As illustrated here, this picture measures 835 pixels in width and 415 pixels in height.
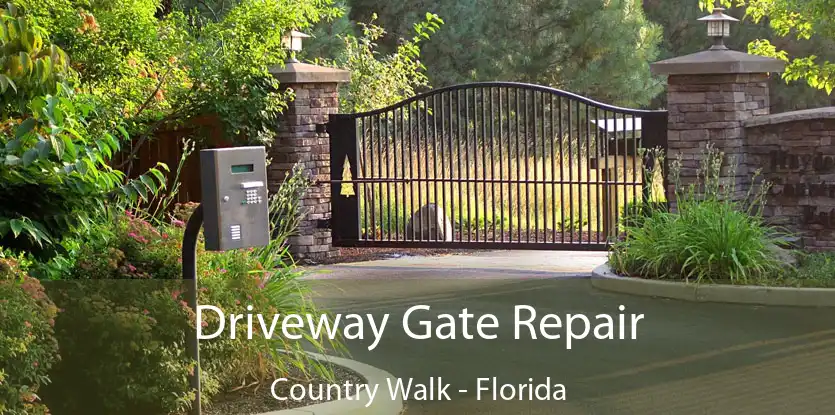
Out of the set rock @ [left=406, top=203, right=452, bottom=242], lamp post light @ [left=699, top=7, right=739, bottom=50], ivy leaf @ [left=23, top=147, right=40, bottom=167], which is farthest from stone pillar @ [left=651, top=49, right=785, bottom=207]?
ivy leaf @ [left=23, top=147, right=40, bottom=167]

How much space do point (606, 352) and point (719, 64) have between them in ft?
16.4

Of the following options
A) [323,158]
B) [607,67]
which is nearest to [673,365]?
[323,158]

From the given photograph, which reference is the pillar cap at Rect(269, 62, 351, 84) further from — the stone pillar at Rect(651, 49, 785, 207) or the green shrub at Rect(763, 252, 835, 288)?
the green shrub at Rect(763, 252, 835, 288)

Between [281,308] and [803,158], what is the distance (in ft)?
23.6

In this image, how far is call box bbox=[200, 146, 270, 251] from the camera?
6195mm

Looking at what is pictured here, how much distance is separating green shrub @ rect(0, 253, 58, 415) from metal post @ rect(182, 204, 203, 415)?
726 mm

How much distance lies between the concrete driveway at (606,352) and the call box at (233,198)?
1769 mm

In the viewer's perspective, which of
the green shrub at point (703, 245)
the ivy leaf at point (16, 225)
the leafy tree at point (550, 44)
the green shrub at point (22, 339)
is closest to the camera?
the green shrub at point (22, 339)

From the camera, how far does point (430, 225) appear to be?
1602cm

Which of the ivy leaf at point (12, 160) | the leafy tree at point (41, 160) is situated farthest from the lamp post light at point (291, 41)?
the ivy leaf at point (12, 160)

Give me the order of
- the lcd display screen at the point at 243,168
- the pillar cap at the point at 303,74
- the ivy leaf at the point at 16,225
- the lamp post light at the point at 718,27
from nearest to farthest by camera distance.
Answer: the ivy leaf at the point at 16,225 → the lcd display screen at the point at 243,168 → the lamp post light at the point at 718,27 → the pillar cap at the point at 303,74

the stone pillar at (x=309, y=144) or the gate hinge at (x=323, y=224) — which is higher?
the stone pillar at (x=309, y=144)

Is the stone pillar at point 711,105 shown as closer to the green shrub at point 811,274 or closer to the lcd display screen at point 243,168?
the green shrub at point 811,274

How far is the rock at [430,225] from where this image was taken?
15.4m
